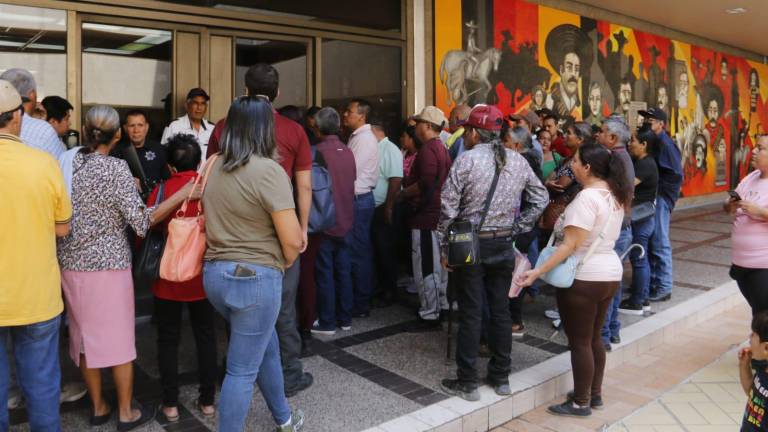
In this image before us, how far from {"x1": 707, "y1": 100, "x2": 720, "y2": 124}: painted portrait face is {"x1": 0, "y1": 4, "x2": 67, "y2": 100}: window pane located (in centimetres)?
1451

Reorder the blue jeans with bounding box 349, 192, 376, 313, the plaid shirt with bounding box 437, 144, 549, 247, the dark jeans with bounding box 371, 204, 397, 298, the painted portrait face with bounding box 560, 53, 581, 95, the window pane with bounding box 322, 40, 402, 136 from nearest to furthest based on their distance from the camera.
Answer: the plaid shirt with bounding box 437, 144, 549, 247
the blue jeans with bounding box 349, 192, 376, 313
the dark jeans with bounding box 371, 204, 397, 298
the window pane with bounding box 322, 40, 402, 136
the painted portrait face with bounding box 560, 53, 581, 95

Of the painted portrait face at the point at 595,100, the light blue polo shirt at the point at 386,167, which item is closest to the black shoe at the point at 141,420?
the light blue polo shirt at the point at 386,167

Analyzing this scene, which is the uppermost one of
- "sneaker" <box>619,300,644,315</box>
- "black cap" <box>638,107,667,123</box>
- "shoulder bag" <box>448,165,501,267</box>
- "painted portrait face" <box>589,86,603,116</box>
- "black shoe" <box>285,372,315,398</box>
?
"painted portrait face" <box>589,86,603,116</box>

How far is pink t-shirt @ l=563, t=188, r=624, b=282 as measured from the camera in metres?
3.70

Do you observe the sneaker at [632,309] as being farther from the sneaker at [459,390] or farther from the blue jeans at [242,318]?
the blue jeans at [242,318]

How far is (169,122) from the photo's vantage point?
5.86 m

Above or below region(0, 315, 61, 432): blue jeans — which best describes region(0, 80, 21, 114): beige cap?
above

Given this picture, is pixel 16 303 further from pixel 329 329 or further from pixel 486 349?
pixel 486 349

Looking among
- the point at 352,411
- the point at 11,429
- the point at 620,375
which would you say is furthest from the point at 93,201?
the point at 620,375

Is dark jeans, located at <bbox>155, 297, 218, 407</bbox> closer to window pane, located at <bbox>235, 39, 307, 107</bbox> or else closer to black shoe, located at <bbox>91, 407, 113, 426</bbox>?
black shoe, located at <bbox>91, 407, 113, 426</bbox>

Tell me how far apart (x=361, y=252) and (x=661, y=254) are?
3175 millimetres

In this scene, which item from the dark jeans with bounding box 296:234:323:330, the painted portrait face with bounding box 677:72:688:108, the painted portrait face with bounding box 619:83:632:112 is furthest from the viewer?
the painted portrait face with bounding box 677:72:688:108

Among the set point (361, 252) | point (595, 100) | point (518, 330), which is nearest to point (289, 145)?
point (361, 252)

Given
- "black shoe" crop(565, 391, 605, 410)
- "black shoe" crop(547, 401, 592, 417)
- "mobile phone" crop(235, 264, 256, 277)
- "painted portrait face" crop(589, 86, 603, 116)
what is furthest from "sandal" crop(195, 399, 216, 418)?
"painted portrait face" crop(589, 86, 603, 116)
